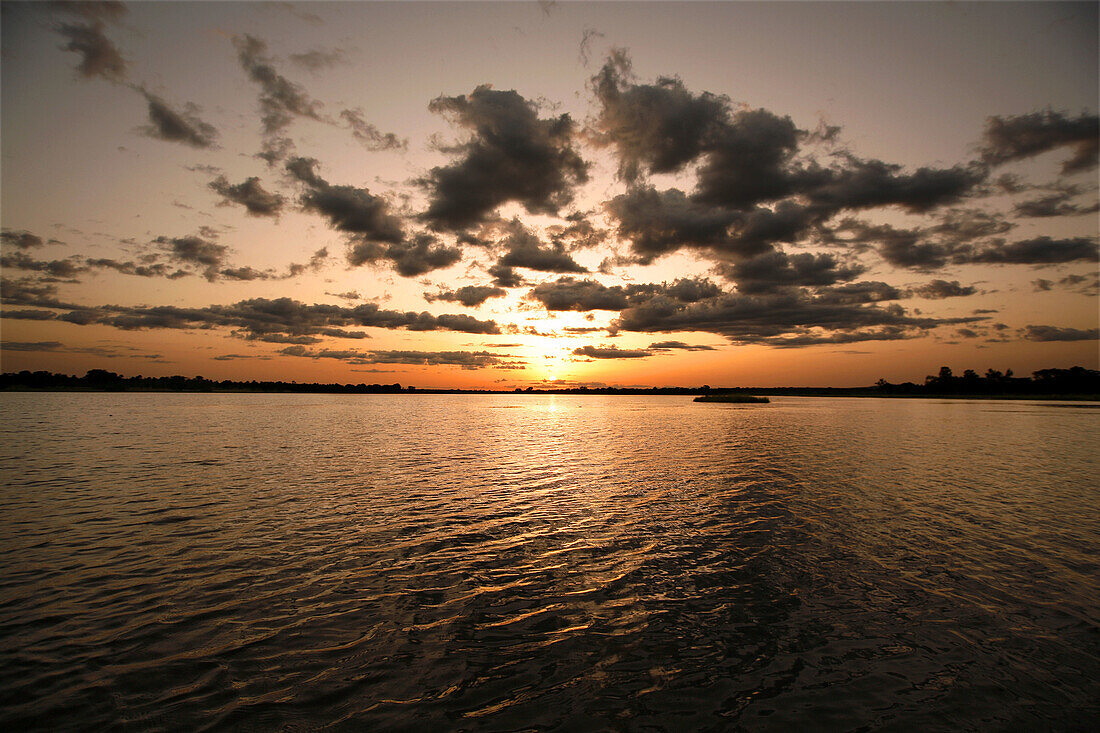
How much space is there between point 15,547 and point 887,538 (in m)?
30.9

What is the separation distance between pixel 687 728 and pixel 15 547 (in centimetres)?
2203

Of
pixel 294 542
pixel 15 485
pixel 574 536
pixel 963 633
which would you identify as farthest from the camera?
pixel 15 485

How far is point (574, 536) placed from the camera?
18875 millimetres

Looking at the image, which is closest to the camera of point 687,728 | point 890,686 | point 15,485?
point 687,728

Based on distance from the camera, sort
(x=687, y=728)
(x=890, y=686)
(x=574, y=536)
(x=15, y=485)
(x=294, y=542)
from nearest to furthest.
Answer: (x=687, y=728), (x=890, y=686), (x=294, y=542), (x=574, y=536), (x=15, y=485)

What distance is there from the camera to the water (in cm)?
852

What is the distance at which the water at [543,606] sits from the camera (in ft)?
28.0

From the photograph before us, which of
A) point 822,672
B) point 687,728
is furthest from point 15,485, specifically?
point 822,672

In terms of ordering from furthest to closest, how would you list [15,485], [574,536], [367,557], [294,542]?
[15,485] < [574,536] < [294,542] < [367,557]

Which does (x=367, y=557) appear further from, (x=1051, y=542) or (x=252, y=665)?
(x=1051, y=542)

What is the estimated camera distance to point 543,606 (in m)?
12.7

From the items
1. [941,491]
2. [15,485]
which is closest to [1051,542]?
[941,491]

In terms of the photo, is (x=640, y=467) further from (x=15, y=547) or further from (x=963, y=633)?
(x=15, y=547)

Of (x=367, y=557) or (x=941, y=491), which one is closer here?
(x=367, y=557)
